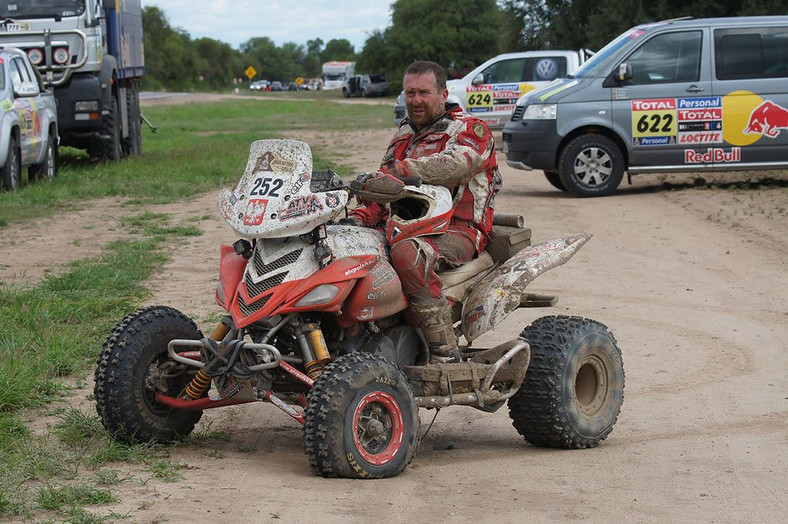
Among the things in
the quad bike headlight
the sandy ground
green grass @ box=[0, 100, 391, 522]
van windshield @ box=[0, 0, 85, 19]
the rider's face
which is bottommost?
the sandy ground

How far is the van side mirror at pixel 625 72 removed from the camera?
50.2ft

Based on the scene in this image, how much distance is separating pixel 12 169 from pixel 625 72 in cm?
778

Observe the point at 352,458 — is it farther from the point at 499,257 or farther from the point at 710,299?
the point at 710,299

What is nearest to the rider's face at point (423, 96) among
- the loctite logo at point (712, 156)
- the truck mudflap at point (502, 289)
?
the truck mudflap at point (502, 289)

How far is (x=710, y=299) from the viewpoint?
9.72 metres

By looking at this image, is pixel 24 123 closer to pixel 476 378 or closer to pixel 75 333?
pixel 75 333

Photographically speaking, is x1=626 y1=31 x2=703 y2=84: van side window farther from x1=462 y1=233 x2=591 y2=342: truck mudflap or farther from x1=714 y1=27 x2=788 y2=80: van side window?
x1=462 y1=233 x2=591 y2=342: truck mudflap

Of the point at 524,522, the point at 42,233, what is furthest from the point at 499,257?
the point at 42,233

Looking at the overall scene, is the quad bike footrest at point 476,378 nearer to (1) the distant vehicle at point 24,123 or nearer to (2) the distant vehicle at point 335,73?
(1) the distant vehicle at point 24,123

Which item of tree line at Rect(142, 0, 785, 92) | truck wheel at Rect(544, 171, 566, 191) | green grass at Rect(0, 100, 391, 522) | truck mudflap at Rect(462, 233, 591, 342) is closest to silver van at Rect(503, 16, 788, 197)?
truck wheel at Rect(544, 171, 566, 191)

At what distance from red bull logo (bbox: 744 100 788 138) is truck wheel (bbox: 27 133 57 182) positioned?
9565mm

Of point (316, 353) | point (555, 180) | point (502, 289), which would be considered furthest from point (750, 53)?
point (316, 353)

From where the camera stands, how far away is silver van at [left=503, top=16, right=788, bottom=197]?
50.2 ft

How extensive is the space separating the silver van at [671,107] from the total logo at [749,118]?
12 mm
